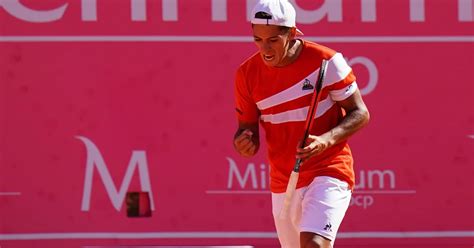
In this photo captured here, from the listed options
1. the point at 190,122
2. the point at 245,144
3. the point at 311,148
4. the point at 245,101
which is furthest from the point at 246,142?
the point at 190,122

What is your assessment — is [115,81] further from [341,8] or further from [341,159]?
[341,159]

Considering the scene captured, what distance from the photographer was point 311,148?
4.63m

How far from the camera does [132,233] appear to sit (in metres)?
7.15

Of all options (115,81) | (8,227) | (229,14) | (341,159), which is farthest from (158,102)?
(341,159)

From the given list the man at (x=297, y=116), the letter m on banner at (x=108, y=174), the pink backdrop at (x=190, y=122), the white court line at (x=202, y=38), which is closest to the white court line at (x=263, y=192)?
the pink backdrop at (x=190, y=122)

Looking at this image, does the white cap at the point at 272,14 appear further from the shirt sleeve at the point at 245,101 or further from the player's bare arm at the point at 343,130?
the player's bare arm at the point at 343,130

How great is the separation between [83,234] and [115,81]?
1.05 m

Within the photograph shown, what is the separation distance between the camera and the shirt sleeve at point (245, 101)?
5.11 meters

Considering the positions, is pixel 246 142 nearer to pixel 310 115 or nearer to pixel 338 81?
pixel 310 115

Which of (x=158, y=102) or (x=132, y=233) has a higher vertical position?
(x=158, y=102)

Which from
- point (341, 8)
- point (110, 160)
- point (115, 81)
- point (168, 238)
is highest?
point (341, 8)

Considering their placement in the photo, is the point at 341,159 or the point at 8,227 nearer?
the point at 341,159

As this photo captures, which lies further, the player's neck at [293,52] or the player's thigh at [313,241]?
the player's neck at [293,52]

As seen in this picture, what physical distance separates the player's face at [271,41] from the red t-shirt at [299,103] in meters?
0.12
